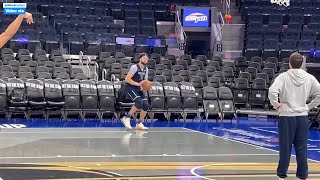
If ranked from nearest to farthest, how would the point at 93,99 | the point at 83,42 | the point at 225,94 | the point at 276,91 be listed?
1. the point at 276,91
2. the point at 93,99
3. the point at 225,94
4. the point at 83,42

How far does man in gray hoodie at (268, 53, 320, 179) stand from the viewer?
26.2ft

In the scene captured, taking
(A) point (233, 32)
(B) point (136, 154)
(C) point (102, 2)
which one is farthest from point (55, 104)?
(A) point (233, 32)

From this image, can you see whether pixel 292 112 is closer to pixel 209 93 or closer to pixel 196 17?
pixel 209 93

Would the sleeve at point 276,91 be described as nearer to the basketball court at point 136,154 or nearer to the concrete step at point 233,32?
the basketball court at point 136,154

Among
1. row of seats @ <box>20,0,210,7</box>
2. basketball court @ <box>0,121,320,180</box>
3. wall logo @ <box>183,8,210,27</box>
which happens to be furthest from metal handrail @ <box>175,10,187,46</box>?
basketball court @ <box>0,121,320,180</box>

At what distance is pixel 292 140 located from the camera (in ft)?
26.3

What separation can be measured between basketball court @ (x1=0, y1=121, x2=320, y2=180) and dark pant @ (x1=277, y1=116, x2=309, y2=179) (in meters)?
0.98

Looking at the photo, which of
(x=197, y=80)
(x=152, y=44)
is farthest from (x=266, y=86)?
(x=152, y=44)

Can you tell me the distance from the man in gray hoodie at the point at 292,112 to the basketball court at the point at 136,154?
3.43ft

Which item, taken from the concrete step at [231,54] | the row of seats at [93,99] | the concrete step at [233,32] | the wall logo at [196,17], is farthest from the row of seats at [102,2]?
the row of seats at [93,99]

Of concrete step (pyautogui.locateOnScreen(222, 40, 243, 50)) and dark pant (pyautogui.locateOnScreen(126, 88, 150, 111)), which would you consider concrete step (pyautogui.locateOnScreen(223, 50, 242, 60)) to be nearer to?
concrete step (pyautogui.locateOnScreen(222, 40, 243, 50))

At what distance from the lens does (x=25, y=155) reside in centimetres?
1055

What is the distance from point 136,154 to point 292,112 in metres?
3.95

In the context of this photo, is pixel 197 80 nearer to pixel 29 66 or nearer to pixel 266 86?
pixel 266 86
